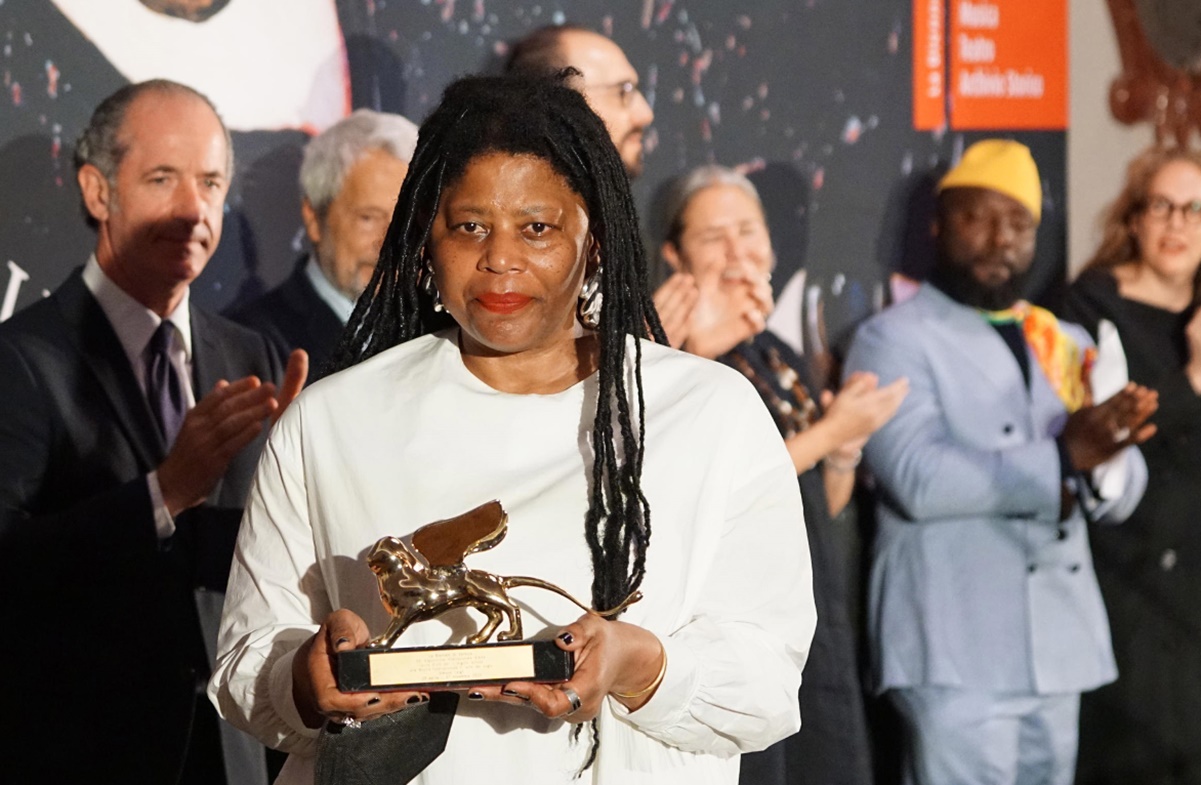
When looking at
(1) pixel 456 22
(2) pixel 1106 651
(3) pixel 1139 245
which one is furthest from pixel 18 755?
(3) pixel 1139 245

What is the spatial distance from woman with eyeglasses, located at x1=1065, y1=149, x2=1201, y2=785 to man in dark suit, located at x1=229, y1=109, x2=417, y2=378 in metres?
2.09

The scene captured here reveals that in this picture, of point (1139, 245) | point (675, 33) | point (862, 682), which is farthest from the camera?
→ point (1139, 245)

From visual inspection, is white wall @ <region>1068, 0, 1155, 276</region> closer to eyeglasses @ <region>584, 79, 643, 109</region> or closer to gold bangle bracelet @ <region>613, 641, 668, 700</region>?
→ eyeglasses @ <region>584, 79, 643, 109</region>

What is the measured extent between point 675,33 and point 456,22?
58 cm

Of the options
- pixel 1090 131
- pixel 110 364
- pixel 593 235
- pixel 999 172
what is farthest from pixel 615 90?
pixel 593 235

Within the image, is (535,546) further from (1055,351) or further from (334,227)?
(1055,351)

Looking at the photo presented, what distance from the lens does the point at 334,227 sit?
3.15m

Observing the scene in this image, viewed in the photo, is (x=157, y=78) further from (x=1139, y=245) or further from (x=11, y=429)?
(x=1139, y=245)

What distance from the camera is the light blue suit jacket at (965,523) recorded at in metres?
3.76

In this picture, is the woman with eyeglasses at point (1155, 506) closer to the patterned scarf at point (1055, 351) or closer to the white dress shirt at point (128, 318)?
the patterned scarf at point (1055, 351)

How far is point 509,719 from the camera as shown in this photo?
1.61 meters

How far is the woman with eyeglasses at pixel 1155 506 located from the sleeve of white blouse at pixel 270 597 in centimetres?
300

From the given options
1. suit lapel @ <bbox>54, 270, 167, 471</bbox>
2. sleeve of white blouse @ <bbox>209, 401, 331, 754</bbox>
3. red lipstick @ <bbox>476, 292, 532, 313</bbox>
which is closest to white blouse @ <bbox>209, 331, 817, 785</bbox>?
sleeve of white blouse @ <bbox>209, 401, 331, 754</bbox>

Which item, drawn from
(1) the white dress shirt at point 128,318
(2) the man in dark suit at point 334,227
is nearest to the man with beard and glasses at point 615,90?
(2) the man in dark suit at point 334,227
